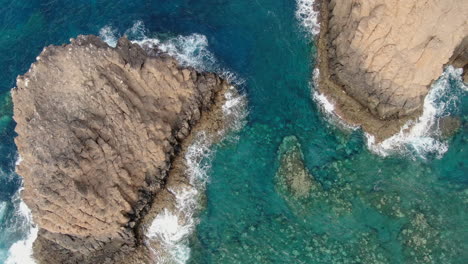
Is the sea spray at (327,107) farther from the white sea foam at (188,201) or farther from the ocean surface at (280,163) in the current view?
the white sea foam at (188,201)

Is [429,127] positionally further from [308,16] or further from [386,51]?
[308,16]

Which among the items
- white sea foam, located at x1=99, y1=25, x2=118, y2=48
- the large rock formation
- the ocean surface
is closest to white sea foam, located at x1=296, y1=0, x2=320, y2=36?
the ocean surface

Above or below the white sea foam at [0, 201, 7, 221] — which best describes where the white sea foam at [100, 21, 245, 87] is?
above

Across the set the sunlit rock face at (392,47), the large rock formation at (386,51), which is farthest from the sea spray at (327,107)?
the sunlit rock face at (392,47)

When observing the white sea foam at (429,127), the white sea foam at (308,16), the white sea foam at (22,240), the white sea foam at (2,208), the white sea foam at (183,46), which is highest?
the white sea foam at (308,16)

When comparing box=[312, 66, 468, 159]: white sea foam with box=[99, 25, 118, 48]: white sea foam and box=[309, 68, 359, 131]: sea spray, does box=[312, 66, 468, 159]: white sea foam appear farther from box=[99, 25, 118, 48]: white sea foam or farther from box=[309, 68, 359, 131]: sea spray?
box=[99, 25, 118, 48]: white sea foam

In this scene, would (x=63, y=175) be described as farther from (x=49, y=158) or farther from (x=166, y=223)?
(x=166, y=223)
